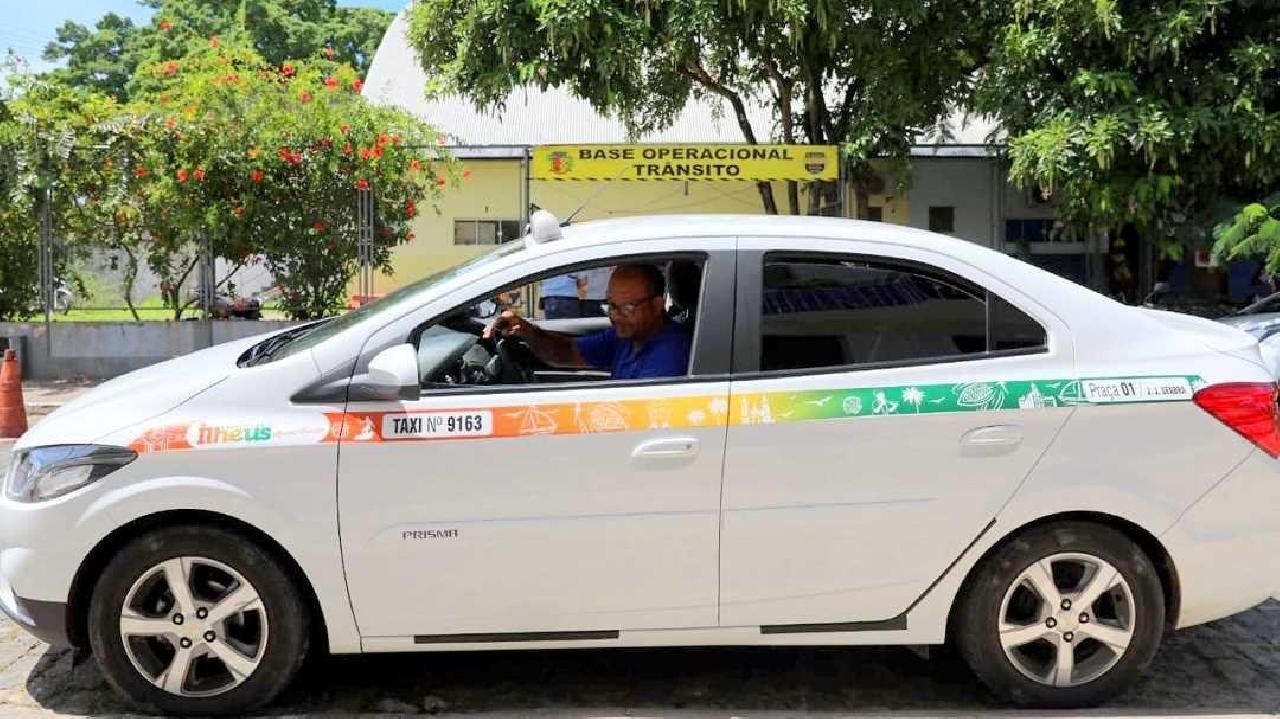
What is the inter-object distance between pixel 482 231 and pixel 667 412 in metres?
18.3

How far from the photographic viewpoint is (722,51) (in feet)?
44.2

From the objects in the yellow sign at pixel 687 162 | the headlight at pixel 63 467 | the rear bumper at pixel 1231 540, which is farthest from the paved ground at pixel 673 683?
the yellow sign at pixel 687 162

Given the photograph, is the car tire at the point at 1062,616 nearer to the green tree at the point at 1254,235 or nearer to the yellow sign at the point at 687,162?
the green tree at the point at 1254,235

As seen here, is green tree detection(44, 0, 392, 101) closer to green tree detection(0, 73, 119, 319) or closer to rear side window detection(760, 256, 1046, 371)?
green tree detection(0, 73, 119, 319)

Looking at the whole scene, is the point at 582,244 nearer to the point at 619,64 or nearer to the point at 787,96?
the point at 619,64

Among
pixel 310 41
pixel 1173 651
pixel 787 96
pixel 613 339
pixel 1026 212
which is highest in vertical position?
pixel 310 41

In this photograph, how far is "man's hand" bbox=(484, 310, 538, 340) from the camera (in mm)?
4453

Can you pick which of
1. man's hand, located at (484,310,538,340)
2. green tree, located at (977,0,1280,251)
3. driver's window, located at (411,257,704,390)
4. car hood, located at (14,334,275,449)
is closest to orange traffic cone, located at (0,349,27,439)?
car hood, located at (14,334,275,449)

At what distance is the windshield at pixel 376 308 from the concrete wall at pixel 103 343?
10.4 m

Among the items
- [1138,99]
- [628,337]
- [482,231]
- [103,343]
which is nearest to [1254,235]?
[1138,99]

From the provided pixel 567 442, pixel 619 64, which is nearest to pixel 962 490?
pixel 567 442

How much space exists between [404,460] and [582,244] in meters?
0.96

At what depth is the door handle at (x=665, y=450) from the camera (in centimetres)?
367

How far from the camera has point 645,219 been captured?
4246mm
